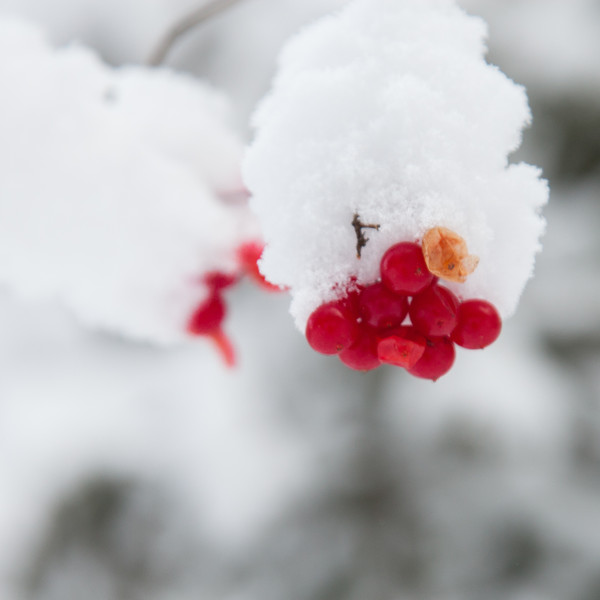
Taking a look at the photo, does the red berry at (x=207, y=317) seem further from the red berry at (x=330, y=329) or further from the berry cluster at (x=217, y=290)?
the red berry at (x=330, y=329)

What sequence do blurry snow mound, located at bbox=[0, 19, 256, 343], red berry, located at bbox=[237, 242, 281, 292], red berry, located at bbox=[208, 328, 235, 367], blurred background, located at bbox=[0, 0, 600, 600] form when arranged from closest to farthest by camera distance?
blurry snow mound, located at bbox=[0, 19, 256, 343]
red berry, located at bbox=[237, 242, 281, 292]
red berry, located at bbox=[208, 328, 235, 367]
blurred background, located at bbox=[0, 0, 600, 600]

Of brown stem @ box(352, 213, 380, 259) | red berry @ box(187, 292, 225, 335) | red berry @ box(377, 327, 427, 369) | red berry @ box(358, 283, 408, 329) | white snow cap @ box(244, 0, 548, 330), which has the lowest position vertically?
red berry @ box(377, 327, 427, 369)

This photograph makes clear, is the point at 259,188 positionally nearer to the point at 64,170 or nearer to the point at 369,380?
the point at 64,170

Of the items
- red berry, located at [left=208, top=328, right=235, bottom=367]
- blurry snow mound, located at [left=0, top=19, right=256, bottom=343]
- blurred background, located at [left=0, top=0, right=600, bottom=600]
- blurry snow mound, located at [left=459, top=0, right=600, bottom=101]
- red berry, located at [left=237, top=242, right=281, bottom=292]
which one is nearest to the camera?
blurry snow mound, located at [left=0, top=19, right=256, bottom=343]

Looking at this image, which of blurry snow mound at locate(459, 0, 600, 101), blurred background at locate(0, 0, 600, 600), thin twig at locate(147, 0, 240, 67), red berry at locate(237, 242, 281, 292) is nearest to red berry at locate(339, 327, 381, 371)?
red berry at locate(237, 242, 281, 292)

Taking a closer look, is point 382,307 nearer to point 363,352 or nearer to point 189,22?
point 363,352

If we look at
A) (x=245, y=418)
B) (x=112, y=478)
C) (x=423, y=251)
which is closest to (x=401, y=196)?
(x=423, y=251)

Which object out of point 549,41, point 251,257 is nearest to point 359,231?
point 251,257

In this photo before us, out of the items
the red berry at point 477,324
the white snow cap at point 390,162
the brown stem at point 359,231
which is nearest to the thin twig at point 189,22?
the white snow cap at point 390,162

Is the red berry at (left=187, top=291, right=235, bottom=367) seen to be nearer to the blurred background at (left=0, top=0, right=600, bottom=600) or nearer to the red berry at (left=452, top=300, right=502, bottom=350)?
the red berry at (left=452, top=300, right=502, bottom=350)
